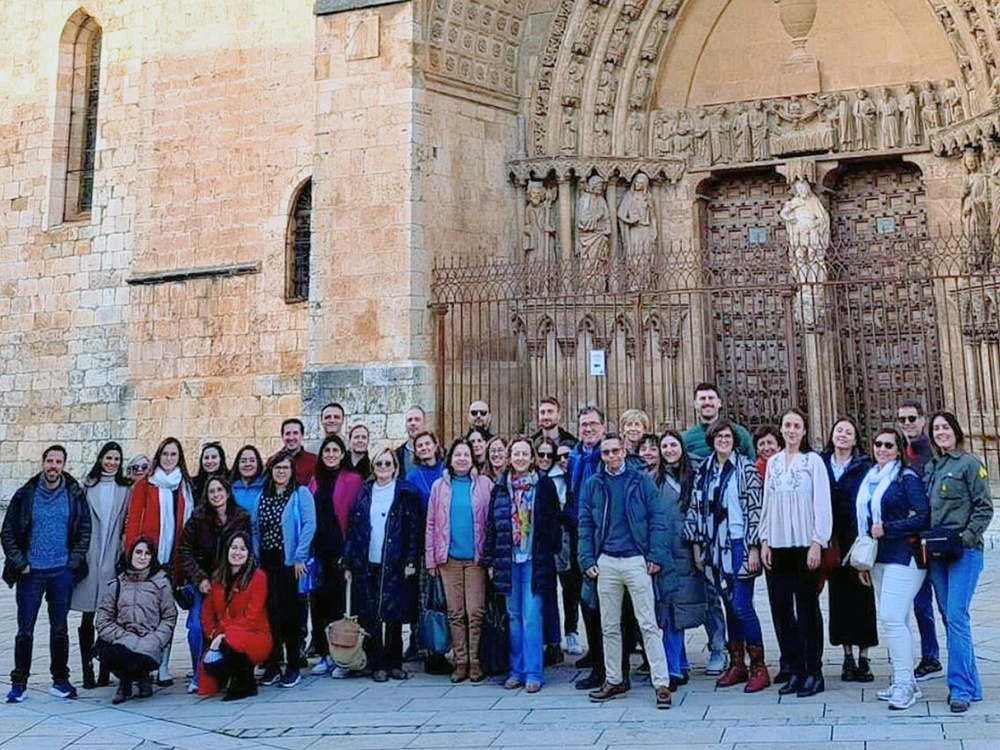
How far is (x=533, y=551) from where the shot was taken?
17.9ft

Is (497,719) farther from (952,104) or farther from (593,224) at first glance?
(952,104)

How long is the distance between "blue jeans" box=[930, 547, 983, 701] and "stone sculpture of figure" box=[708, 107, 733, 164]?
773cm

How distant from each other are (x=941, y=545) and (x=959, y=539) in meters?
0.08

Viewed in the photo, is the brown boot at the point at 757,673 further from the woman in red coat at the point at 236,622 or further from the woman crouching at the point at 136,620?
the woman crouching at the point at 136,620

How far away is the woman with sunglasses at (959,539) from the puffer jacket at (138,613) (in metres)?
3.95

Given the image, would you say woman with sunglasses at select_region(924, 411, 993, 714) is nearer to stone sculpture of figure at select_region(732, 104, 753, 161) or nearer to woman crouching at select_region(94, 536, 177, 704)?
woman crouching at select_region(94, 536, 177, 704)

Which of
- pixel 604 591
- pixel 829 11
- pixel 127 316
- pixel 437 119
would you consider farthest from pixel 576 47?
pixel 604 591

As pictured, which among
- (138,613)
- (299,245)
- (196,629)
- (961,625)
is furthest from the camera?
(299,245)

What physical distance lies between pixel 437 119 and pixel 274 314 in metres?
3.44

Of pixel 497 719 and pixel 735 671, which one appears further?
pixel 735 671

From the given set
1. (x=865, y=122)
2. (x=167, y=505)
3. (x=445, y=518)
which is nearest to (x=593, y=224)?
(x=865, y=122)

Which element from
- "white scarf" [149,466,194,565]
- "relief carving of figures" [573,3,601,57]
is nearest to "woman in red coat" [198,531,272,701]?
"white scarf" [149,466,194,565]

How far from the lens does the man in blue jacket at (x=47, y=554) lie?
564cm

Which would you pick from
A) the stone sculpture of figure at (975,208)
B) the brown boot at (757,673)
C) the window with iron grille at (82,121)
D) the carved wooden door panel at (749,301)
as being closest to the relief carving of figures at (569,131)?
the carved wooden door panel at (749,301)
